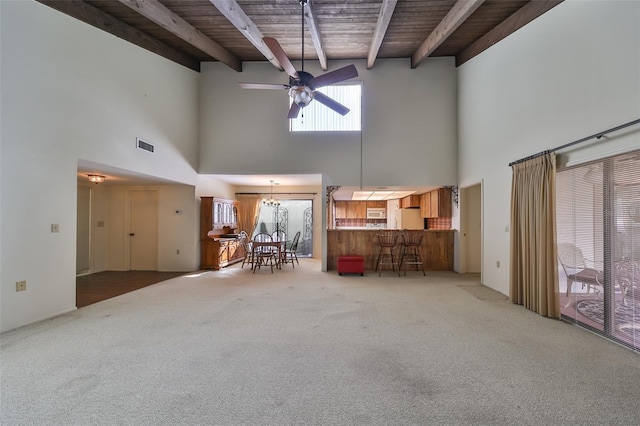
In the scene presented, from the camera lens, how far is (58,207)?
11.4ft

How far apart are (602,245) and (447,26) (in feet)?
13.2

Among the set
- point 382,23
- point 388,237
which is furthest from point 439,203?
point 382,23

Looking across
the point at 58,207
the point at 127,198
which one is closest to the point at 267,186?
the point at 127,198

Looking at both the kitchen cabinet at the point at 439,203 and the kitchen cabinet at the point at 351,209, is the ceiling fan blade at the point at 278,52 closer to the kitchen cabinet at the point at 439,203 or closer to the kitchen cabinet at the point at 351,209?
the kitchen cabinet at the point at 439,203

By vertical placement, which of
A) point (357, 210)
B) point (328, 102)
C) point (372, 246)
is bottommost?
point (372, 246)

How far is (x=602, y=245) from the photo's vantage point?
285 centimetres

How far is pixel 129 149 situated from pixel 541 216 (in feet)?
20.0

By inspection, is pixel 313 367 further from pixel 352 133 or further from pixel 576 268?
pixel 352 133

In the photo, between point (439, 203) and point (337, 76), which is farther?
point (439, 203)

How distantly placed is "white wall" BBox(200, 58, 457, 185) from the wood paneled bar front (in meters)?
1.18

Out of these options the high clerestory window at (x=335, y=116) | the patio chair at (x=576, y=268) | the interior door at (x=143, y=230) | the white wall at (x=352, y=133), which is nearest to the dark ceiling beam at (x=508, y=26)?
→ the white wall at (x=352, y=133)

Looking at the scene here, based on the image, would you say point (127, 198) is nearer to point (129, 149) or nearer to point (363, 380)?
point (129, 149)

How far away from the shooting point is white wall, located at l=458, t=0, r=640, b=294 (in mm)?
2686

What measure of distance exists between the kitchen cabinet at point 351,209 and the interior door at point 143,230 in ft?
19.3
